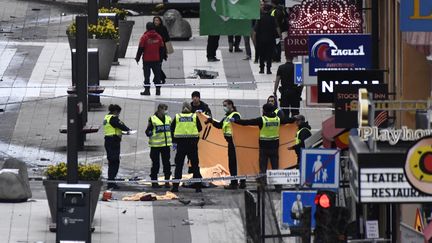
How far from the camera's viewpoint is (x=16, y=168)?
27391 mm

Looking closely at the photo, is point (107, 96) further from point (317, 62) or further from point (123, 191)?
point (317, 62)

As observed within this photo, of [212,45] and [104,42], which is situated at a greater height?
[104,42]

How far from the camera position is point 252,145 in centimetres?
2942

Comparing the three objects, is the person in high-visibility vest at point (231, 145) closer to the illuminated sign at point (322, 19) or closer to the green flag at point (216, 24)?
the green flag at point (216, 24)

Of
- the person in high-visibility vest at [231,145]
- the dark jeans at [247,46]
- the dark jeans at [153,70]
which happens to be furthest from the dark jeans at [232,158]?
the dark jeans at [247,46]

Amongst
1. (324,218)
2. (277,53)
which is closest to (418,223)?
(324,218)

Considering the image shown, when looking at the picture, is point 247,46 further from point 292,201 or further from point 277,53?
point 292,201

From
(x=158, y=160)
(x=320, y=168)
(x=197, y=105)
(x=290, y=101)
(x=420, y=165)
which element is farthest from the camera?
(x=290, y=101)

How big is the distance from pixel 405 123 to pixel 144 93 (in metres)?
15.5

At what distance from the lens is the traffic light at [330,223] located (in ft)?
51.6

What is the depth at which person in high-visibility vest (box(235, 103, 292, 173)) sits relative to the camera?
28.9m

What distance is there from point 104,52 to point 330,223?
23616mm

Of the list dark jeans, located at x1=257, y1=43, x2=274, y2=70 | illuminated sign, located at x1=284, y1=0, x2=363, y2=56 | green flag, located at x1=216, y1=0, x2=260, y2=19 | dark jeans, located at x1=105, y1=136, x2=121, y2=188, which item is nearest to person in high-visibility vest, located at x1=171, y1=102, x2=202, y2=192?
dark jeans, located at x1=105, y1=136, x2=121, y2=188

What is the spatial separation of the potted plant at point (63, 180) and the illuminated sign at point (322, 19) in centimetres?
480
